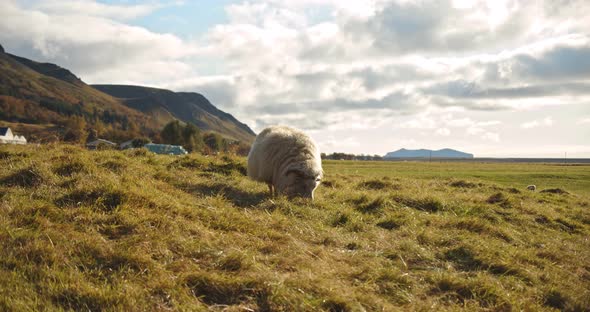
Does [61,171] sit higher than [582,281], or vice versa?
[61,171]

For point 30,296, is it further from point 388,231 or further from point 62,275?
point 388,231

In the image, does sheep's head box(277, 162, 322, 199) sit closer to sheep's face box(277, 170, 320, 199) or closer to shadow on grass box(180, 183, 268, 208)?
sheep's face box(277, 170, 320, 199)

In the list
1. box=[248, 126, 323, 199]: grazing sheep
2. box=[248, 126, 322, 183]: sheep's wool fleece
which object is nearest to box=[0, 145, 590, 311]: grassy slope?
box=[248, 126, 323, 199]: grazing sheep

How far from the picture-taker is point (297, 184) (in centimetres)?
1042

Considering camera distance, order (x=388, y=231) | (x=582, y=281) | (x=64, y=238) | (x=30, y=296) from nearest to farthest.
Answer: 1. (x=30, y=296)
2. (x=64, y=238)
3. (x=582, y=281)
4. (x=388, y=231)

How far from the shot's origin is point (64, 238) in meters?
5.18

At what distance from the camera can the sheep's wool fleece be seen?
420 inches

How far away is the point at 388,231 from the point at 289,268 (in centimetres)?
399

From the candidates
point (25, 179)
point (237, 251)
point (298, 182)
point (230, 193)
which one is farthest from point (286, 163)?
point (25, 179)

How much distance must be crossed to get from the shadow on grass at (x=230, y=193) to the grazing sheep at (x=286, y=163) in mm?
666

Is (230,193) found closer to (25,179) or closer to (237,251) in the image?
(25,179)

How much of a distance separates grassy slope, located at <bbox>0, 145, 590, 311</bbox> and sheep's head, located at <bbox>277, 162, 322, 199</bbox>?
0.71 metres

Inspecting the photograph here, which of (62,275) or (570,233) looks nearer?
(62,275)

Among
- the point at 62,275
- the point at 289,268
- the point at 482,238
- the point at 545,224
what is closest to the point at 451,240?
the point at 482,238
